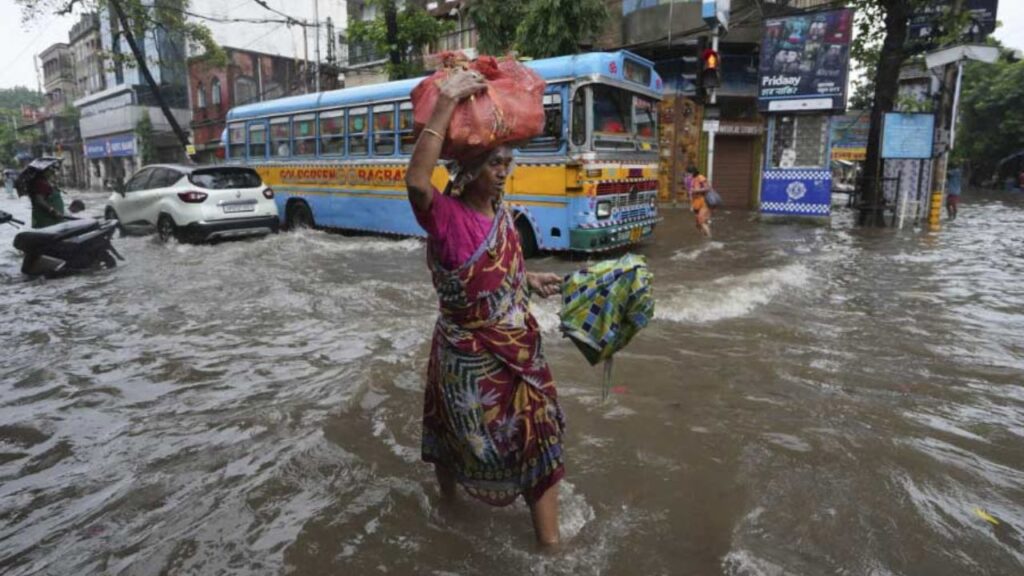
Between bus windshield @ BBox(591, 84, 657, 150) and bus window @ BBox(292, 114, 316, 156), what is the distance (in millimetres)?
6044

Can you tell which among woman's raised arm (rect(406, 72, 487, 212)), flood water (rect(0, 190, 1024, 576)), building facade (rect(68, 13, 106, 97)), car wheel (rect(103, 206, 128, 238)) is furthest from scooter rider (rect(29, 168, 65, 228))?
building facade (rect(68, 13, 106, 97))

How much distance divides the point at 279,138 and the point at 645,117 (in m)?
7.50

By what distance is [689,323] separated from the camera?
19.6 ft

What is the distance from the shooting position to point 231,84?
33.1 metres

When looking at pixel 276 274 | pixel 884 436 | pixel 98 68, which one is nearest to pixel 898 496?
pixel 884 436

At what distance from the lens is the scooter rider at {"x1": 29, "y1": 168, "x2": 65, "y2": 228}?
29.6ft

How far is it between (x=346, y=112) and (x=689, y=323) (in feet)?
25.5

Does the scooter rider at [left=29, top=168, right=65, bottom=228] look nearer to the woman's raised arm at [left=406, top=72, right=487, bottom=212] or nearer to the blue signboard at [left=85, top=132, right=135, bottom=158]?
the woman's raised arm at [left=406, top=72, right=487, bottom=212]

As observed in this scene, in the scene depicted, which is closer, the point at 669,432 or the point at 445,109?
the point at 445,109

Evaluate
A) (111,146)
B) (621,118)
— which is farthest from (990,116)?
(111,146)

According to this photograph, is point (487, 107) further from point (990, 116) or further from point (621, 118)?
point (990, 116)

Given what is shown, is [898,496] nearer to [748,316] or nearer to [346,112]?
[748,316]

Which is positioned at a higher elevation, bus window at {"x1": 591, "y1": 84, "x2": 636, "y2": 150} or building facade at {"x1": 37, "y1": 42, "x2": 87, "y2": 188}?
building facade at {"x1": 37, "y1": 42, "x2": 87, "y2": 188}

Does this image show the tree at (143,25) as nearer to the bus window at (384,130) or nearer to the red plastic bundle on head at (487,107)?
the bus window at (384,130)
